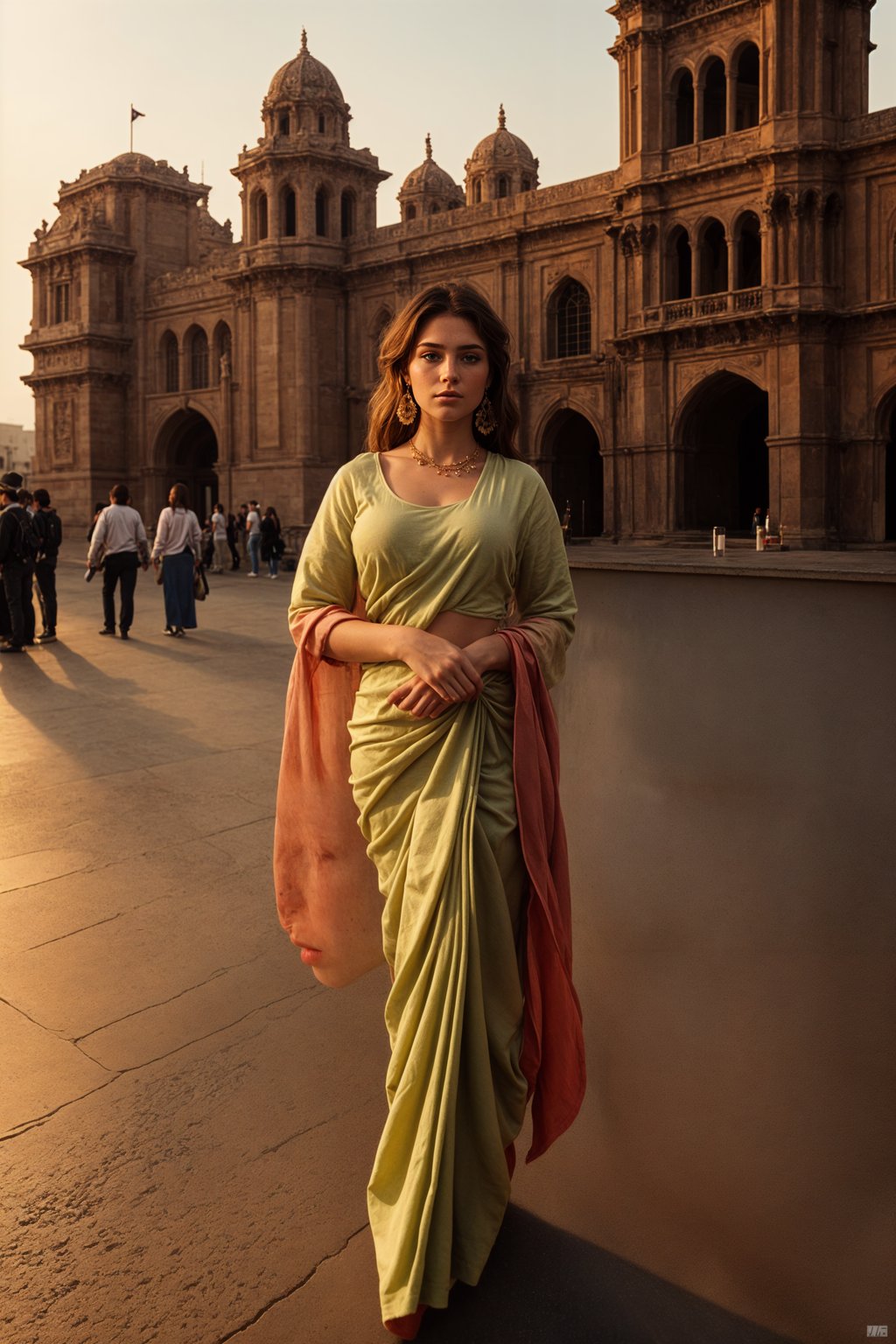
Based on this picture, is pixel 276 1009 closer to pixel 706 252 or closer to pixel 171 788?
pixel 171 788

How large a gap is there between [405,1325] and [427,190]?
41889 mm

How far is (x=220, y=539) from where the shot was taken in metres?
23.4

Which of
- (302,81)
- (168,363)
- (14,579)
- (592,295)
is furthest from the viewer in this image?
(168,363)

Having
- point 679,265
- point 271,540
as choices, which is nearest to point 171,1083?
point 271,540

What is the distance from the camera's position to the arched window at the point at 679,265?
25.7 meters

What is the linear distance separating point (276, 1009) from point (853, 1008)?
1.56 m

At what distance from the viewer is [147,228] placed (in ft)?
124

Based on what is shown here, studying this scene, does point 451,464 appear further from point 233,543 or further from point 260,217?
point 260,217

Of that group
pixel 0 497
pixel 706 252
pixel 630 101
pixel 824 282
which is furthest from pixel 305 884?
pixel 630 101

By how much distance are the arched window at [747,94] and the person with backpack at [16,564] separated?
2158 centimetres

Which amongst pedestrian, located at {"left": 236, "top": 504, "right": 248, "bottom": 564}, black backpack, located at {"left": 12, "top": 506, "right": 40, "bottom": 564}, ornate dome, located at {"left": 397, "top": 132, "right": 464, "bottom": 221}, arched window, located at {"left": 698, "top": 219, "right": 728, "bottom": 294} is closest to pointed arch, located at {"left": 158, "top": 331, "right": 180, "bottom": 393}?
pedestrian, located at {"left": 236, "top": 504, "right": 248, "bottom": 564}

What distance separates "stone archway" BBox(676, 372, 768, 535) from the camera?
85.5ft

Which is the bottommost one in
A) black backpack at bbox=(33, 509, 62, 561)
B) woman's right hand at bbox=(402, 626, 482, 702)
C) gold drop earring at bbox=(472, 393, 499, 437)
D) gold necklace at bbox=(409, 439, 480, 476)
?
woman's right hand at bbox=(402, 626, 482, 702)

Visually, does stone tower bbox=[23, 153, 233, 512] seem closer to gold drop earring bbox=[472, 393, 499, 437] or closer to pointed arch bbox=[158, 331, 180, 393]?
pointed arch bbox=[158, 331, 180, 393]
